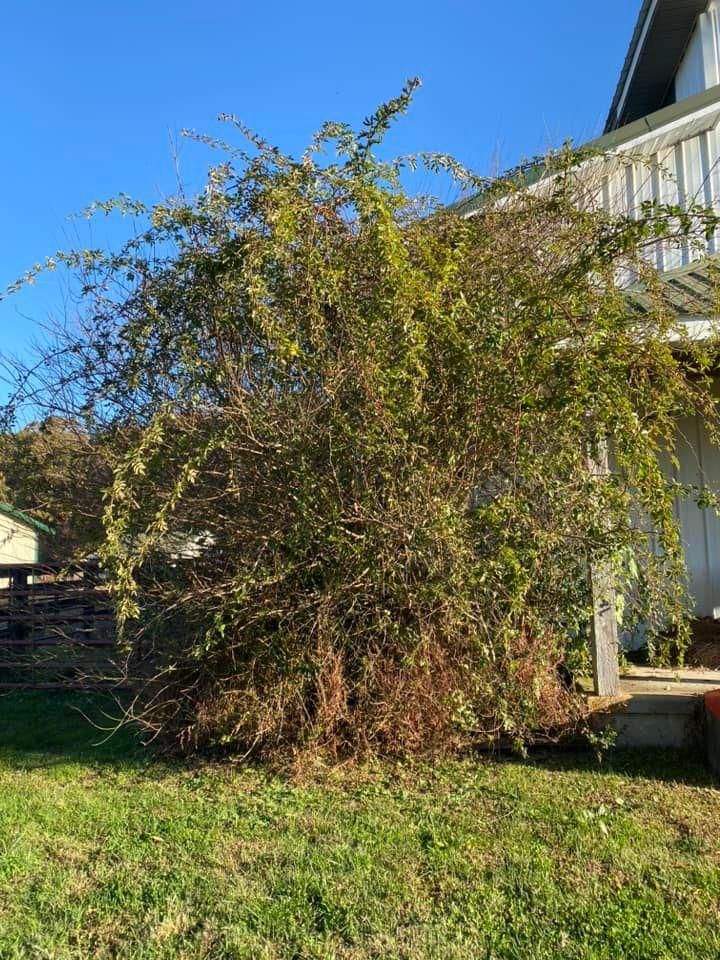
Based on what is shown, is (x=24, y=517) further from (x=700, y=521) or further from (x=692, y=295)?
(x=700, y=521)

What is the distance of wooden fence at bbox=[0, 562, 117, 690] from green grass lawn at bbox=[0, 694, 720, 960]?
2565 millimetres

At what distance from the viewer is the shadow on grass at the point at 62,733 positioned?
5.54 meters

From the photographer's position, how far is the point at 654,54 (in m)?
10.4

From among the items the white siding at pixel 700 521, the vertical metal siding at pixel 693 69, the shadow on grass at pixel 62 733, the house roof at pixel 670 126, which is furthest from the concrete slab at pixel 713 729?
the vertical metal siding at pixel 693 69

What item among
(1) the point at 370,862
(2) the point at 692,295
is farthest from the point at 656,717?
(2) the point at 692,295

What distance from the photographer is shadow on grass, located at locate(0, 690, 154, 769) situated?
5535 mm

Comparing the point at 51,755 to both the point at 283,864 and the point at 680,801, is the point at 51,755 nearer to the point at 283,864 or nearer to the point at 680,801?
the point at 283,864

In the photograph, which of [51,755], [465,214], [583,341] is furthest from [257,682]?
[465,214]

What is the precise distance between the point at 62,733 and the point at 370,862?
3.79 m

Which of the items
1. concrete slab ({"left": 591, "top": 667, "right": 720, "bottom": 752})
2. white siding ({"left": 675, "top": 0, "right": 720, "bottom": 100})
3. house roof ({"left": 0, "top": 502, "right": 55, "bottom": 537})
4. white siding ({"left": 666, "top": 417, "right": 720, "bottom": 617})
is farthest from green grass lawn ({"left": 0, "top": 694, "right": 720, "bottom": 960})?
white siding ({"left": 675, "top": 0, "right": 720, "bottom": 100})

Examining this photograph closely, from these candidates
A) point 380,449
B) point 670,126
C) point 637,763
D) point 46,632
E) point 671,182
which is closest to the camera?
point 380,449

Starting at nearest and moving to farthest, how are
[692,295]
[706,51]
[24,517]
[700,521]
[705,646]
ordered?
[692,295] < [24,517] < [705,646] < [700,521] < [706,51]

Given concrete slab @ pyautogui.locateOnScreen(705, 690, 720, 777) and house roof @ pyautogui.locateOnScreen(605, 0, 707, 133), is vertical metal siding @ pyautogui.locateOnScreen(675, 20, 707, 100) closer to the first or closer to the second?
house roof @ pyautogui.locateOnScreen(605, 0, 707, 133)

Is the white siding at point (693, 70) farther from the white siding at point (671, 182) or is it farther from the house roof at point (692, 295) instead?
the house roof at point (692, 295)
